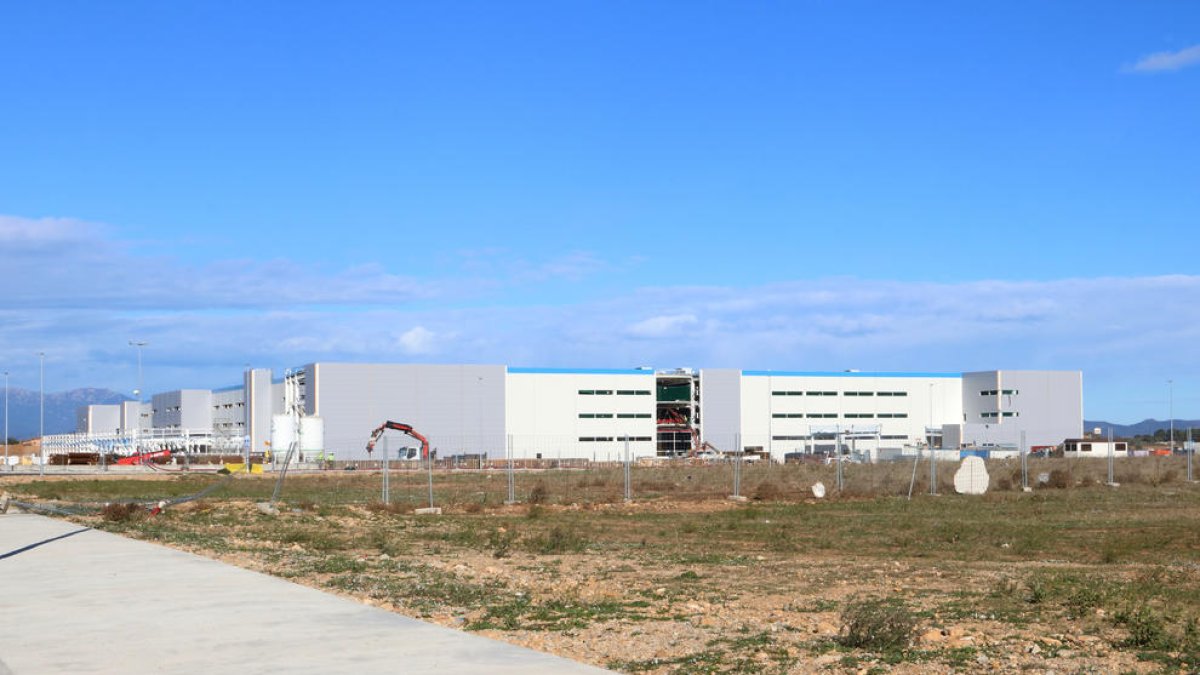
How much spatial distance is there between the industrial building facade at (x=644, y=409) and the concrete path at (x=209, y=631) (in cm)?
7608

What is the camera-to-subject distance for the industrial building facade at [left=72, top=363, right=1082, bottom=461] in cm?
9931

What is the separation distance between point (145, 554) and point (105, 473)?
59693 mm

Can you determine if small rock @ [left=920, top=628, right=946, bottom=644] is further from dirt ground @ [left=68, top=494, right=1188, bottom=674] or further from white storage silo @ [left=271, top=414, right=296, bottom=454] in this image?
white storage silo @ [left=271, top=414, right=296, bottom=454]

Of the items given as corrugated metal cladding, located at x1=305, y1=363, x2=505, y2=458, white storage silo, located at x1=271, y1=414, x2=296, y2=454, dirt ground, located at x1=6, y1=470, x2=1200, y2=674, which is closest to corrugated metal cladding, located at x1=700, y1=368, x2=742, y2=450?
corrugated metal cladding, located at x1=305, y1=363, x2=505, y2=458

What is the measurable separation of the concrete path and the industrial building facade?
76083mm

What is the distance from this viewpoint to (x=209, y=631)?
1152 cm

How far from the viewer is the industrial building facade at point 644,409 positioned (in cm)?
9931

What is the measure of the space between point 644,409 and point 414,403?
2126 cm

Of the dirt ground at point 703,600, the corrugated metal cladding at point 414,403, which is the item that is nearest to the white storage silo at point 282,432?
the corrugated metal cladding at point 414,403

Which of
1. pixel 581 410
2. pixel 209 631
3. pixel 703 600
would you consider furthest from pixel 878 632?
pixel 581 410

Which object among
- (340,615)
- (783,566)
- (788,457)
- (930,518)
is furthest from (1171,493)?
(788,457)

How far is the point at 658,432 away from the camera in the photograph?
110875 millimetres

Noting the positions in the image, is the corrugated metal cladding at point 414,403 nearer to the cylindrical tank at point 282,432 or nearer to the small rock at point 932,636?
the cylindrical tank at point 282,432

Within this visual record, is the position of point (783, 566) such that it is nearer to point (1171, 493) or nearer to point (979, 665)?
point (979, 665)
